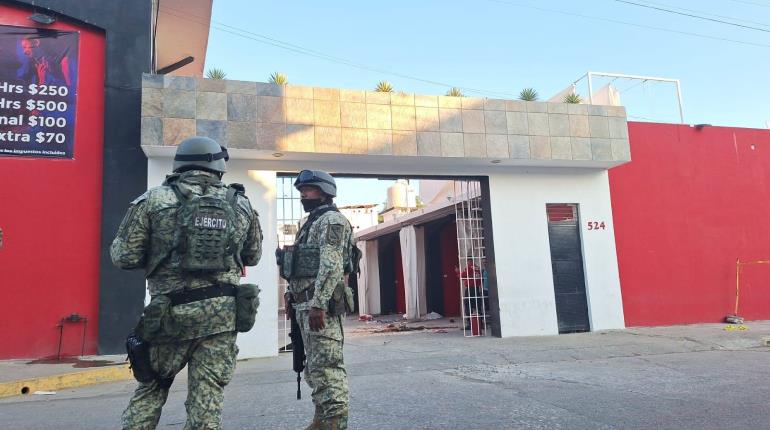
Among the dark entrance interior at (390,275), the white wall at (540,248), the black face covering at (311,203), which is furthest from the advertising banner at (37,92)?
the dark entrance interior at (390,275)

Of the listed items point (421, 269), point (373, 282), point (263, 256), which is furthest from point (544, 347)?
point (373, 282)

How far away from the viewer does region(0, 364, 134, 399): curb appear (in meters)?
5.62

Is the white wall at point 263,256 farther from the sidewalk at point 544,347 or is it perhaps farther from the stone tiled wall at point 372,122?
the sidewalk at point 544,347

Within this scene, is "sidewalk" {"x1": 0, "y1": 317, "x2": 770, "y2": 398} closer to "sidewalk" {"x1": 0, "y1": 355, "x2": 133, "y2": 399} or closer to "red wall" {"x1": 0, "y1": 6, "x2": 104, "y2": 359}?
"sidewalk" {"x1": 0, "y1": 355, "x2": 133, "y2": 399}

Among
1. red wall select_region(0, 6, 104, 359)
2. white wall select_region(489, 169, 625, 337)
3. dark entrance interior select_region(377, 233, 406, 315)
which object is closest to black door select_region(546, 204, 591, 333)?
white wall select_region(489, 169, 625, 337)

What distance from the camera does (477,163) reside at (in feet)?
30.9

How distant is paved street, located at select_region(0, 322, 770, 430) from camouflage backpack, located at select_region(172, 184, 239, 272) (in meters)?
1.94

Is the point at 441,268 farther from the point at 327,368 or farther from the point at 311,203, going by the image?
the point at 327,368

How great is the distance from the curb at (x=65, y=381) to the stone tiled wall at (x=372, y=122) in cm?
307

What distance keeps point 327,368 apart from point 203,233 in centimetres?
140

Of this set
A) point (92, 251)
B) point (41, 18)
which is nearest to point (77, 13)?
point (41, 18)

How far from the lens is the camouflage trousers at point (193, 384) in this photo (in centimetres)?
227

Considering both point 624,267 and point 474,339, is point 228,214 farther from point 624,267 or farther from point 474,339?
point 624,267

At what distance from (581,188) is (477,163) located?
2334 mm
